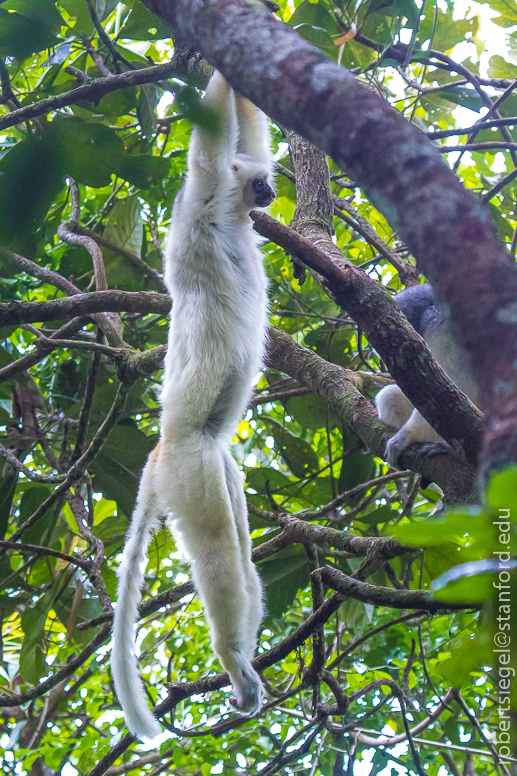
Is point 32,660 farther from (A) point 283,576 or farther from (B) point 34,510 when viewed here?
(A) point 283,576

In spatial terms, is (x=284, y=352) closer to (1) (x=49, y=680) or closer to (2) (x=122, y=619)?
(2) (x=122, y=619)

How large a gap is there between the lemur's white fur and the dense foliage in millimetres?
276

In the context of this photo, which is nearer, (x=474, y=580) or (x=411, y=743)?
(x=474, y=580)

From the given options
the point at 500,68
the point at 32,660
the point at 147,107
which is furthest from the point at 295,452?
the point at 500,68

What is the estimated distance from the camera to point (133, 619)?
3262 mm

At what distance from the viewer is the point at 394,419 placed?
373 cm

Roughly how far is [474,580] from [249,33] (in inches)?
50.7

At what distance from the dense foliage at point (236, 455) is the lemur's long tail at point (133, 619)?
1.04ft

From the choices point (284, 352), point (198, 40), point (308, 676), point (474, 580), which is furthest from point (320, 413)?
point (474, 580)

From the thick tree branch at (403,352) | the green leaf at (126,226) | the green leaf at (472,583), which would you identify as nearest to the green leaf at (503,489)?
the green leaf at (472,583)

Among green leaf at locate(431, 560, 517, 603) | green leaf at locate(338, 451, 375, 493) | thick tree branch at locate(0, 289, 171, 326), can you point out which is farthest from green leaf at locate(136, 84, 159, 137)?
green leaf at locate(431, 560, 517, 603)

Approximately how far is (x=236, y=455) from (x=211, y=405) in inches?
60.5

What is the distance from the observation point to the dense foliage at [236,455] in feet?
11.1

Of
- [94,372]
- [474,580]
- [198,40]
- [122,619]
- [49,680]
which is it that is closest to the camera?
[474,580]
